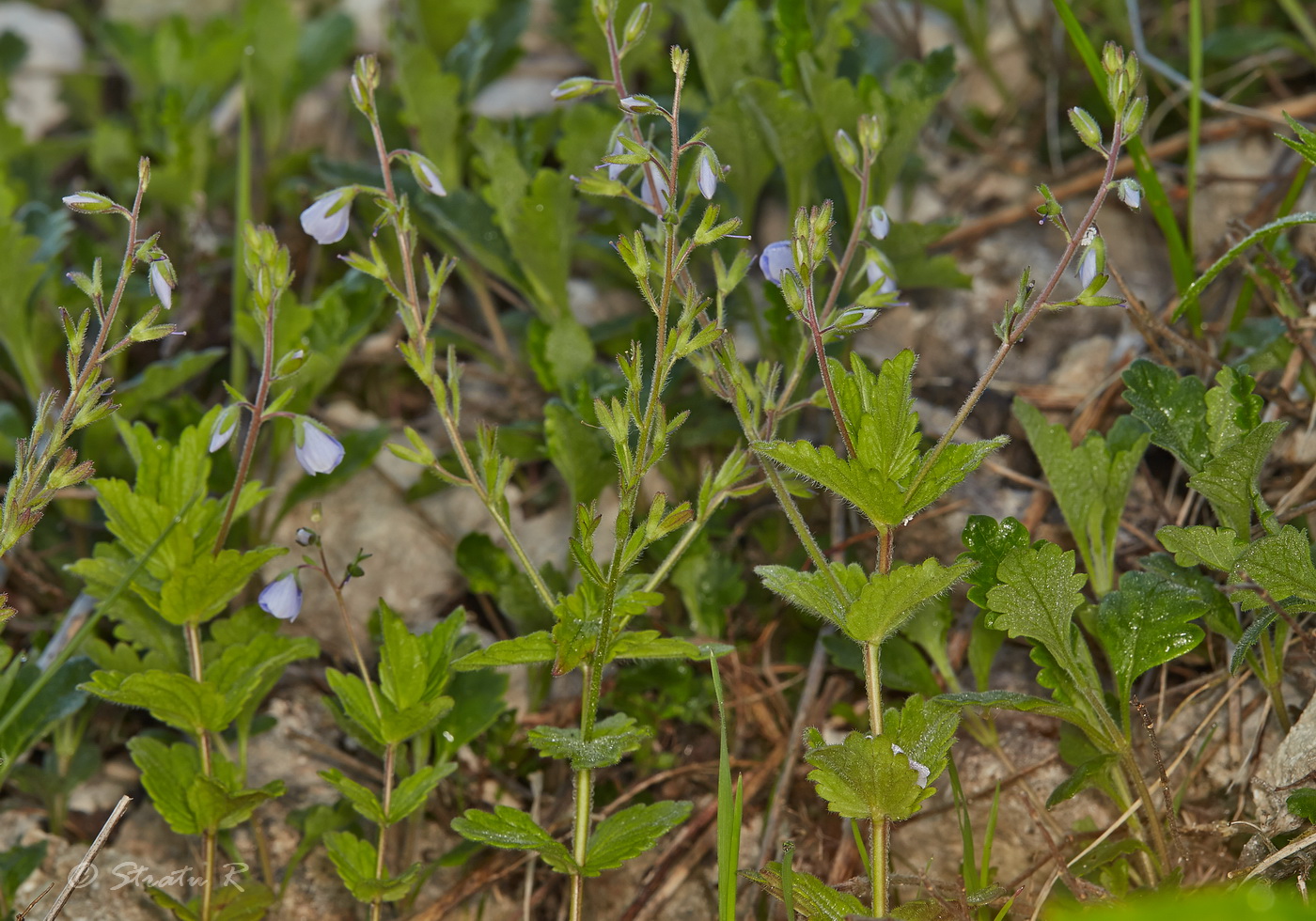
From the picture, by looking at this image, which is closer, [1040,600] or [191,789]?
[1040,600]

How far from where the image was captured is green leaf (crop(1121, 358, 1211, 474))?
191cm

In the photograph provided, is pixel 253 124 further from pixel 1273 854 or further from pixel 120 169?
pixel 1273 854

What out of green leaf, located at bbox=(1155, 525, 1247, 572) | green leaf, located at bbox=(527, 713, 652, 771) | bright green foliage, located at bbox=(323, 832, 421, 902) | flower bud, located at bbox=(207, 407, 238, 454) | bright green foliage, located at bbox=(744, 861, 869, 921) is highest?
flower bud, located at bbox=(207, 407, 238, 454)

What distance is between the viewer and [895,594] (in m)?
1.60

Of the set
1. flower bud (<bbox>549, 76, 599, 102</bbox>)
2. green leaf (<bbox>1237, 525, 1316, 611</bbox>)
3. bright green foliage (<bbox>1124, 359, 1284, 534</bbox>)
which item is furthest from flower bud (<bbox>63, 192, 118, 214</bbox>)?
green leaf (<bbox>1237, 525, 1316, 611</bbox>)

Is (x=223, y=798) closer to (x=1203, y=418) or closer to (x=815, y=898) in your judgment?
(x=815, y=898)

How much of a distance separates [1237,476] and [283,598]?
4.90 ft

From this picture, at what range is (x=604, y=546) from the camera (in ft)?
7.95

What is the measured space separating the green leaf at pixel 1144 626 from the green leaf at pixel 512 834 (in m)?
0.87

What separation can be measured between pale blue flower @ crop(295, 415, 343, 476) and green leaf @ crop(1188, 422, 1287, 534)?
132 cm

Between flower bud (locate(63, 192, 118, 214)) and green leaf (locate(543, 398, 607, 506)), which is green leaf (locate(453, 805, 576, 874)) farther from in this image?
flower bud (locate(63, 192, 118, 214))

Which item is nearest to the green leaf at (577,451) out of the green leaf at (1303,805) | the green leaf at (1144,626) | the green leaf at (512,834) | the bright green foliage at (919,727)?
the green leaf at (512,834)

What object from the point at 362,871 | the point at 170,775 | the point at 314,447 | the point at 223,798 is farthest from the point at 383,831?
the point at 314,447

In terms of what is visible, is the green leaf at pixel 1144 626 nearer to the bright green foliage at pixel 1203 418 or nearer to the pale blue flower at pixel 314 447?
the bright green foliage at pixel 1203 418
